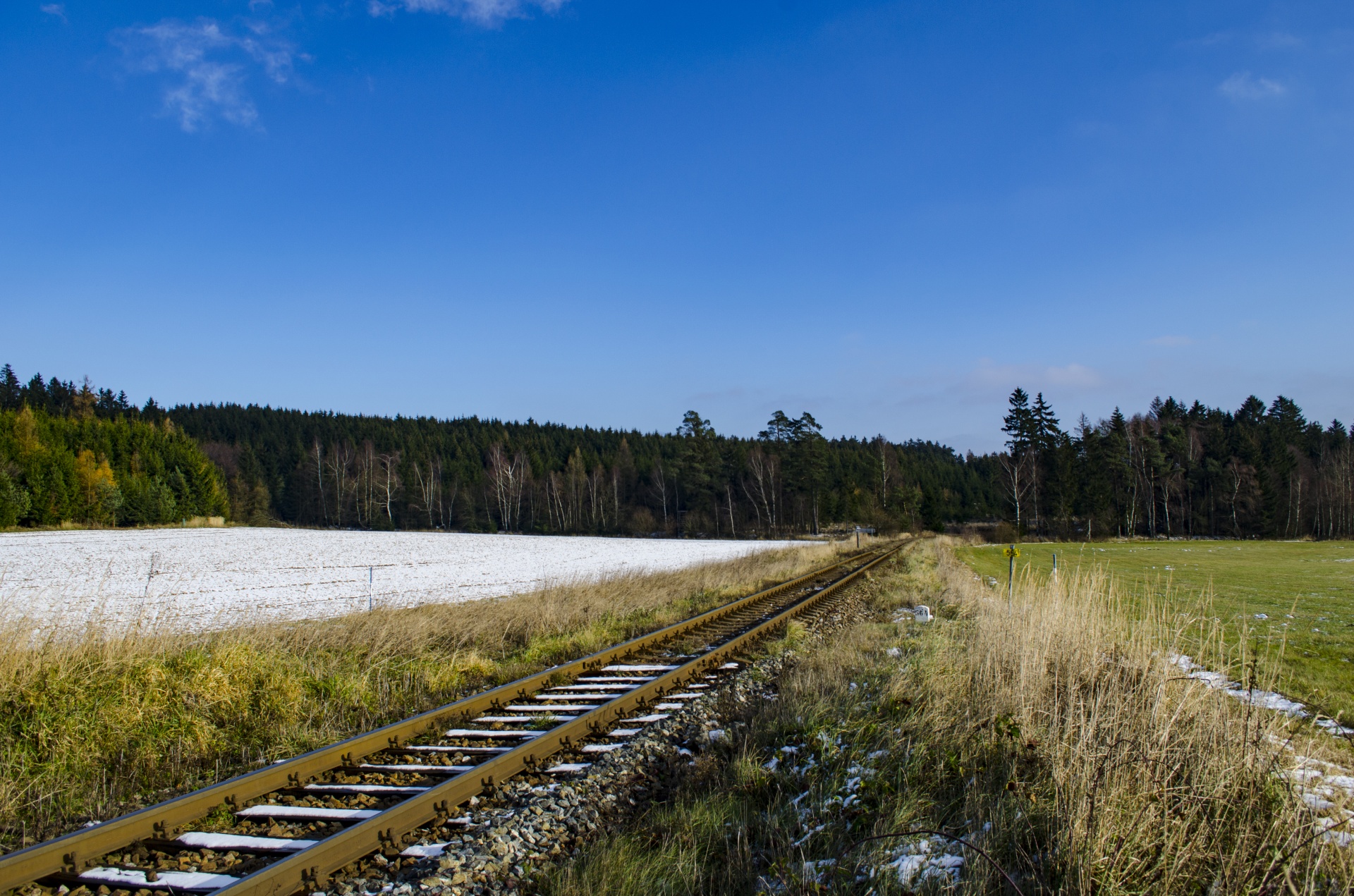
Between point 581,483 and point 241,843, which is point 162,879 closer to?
point 241,843

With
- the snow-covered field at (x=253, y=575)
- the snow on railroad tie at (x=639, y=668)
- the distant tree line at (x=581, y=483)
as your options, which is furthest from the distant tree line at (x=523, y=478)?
the snow on railroad tie at (x=639, y=668)

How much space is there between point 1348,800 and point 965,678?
2587 millimetres

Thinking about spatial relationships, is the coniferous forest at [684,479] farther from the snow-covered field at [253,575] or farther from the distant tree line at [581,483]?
the snow-covered field at [253,575]

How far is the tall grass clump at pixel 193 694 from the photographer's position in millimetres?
4848

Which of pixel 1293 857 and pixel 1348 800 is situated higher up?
pixel 1293 857

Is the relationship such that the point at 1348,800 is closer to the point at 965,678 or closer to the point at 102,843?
the point at 965,678

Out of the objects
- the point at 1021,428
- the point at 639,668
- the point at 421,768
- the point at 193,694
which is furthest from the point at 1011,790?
the point at 1021,428

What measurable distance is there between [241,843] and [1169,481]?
285 ft

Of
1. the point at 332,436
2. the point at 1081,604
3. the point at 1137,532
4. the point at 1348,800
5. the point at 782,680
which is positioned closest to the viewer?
the point at 1348,800

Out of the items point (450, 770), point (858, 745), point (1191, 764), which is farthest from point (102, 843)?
point (1191, 764)

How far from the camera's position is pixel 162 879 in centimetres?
355

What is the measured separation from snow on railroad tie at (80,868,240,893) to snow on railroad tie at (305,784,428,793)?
1.08 metres

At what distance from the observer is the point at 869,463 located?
306 ft

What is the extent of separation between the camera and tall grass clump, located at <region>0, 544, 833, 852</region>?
485 centimetres
